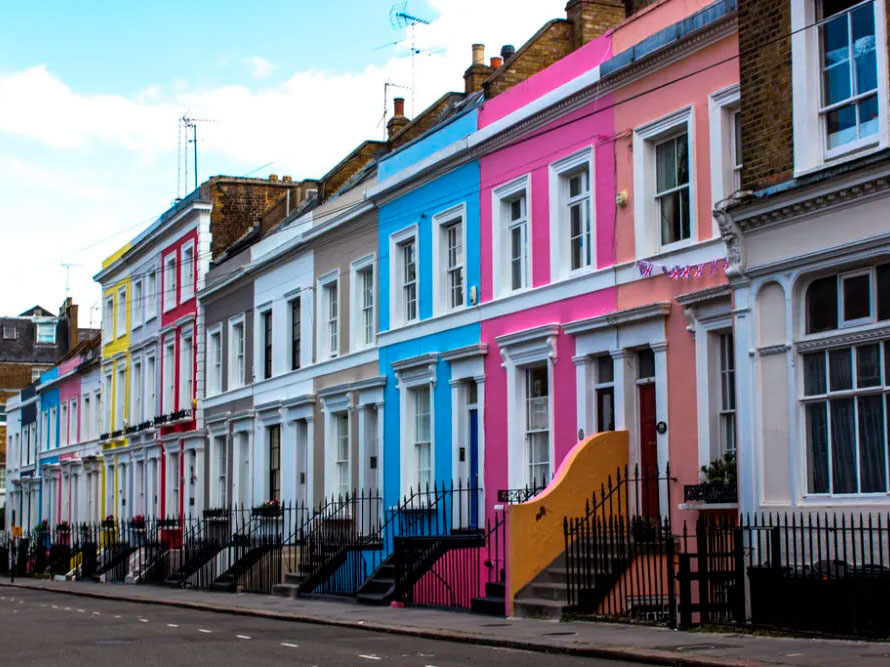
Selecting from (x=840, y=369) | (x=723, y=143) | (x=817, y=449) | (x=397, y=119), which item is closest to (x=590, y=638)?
(x=817, y=449)

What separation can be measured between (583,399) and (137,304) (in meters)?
28.8

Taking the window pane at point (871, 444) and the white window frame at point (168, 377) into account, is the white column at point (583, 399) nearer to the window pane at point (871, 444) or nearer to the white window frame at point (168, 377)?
the window pane at point (871, 444)

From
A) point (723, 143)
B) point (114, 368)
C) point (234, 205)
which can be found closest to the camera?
point (723, 143)

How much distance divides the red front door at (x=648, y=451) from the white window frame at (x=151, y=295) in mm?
27142

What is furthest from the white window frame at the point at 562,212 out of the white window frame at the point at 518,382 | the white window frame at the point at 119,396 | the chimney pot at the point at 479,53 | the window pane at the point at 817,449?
the white window frame at the point at 119,396

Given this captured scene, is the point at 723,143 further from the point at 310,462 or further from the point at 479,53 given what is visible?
the point at 310,462

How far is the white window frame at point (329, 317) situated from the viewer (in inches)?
A: 1228

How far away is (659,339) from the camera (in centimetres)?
1975

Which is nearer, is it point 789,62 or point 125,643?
point 789,62

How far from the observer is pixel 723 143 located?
1881 centimetres

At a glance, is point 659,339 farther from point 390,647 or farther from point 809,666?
point 809,666

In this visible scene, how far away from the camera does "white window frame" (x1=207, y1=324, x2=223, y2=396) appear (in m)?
39.2

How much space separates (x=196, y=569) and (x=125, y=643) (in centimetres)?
1717

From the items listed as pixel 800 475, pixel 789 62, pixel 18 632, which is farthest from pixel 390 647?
pixel 789 62
